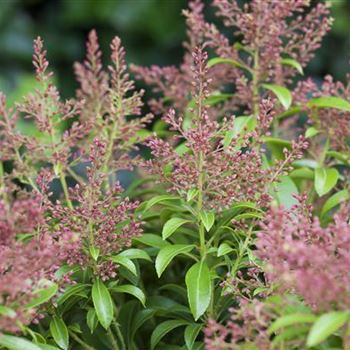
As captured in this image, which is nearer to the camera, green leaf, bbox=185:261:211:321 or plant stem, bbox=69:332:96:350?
green leaf, bbox=185:261:211:321

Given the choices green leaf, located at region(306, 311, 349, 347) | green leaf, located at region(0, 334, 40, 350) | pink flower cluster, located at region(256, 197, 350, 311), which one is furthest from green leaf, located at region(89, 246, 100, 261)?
green leaf, located at region(306, 311, 349, 347)

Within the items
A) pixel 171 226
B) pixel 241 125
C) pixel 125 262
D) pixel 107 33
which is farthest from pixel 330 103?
pixel 107 33

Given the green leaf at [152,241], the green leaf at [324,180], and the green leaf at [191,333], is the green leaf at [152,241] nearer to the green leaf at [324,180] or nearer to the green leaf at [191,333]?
the green leaf at [191,333]

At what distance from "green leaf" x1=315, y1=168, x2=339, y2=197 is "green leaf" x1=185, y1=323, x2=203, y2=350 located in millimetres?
414

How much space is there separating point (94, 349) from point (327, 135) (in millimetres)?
737

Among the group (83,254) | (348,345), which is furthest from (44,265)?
(348,345)

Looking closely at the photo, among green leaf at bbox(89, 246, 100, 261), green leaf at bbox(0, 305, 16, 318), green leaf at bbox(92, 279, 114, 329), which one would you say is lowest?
green leaf at bbox(92, 279, 114, 329)

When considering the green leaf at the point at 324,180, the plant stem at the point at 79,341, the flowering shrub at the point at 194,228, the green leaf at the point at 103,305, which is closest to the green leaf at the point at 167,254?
the flowering shrub at the point at 194,228

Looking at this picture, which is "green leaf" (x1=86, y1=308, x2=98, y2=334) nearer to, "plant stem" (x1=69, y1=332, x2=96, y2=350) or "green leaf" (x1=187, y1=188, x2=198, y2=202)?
"plant stem" (x1=69, y1=332, x2=96, y2=350)

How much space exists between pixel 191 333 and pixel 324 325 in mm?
423

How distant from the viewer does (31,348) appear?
1.15 meters

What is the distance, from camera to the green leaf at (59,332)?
130 centimetres

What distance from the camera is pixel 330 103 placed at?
64.4 inches

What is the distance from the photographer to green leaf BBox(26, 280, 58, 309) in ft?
3.91
